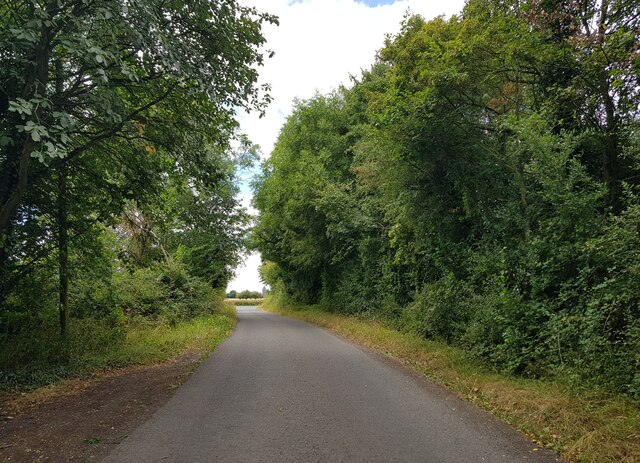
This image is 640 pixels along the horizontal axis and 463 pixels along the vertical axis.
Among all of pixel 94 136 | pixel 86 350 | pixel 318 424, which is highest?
pixel 94 136

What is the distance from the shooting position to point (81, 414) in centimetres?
595

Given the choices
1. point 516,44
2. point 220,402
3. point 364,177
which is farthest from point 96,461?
point 364,177

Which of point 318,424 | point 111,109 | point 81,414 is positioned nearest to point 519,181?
point 318,424

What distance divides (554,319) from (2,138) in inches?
340

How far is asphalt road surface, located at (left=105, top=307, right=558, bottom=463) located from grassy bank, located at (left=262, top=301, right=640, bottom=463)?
297mm

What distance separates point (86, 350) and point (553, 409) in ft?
32.6

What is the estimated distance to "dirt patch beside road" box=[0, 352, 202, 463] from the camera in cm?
461

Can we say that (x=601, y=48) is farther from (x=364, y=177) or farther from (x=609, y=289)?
(x=364, y=177)

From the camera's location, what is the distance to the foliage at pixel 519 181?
6.68m

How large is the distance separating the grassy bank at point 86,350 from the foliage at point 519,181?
715cm

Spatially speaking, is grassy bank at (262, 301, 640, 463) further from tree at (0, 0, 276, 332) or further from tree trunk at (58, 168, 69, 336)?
tree trunk at (58, 168, 69, 336)

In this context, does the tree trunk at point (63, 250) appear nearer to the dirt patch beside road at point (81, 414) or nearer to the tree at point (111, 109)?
the tree at point (111, 109)

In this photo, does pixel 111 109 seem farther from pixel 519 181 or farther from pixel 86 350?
pixel 519 181

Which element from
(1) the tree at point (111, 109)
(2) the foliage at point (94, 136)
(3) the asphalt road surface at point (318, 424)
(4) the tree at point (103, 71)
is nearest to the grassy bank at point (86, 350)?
(2) the foliage at point (94, 136)
